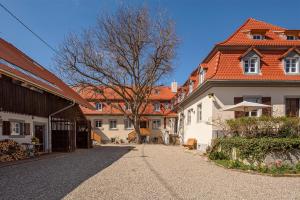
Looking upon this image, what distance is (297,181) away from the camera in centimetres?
894

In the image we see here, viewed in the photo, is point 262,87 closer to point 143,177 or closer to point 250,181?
point 250,181

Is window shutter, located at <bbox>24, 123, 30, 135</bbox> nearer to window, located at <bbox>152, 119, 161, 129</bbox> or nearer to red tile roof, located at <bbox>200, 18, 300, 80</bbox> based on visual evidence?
red tile roof, located at <bbox>200, 18, 300, 80</bbox>

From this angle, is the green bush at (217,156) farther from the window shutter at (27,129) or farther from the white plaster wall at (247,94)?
the window shutter at (27,129)

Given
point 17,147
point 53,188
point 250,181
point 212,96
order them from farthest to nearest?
point 212,96 → point 17,147 → point 250,181 → point 53,188

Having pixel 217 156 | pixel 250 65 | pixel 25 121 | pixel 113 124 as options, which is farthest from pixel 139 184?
pixel 113 124

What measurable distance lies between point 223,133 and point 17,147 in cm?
1092

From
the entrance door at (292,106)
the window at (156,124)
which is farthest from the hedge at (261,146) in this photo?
the window at (156,124)

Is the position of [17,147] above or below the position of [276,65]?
below

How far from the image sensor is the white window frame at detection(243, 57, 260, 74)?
58.7 feet

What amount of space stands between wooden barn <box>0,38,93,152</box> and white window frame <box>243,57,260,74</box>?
11.7 metres

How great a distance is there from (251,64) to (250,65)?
0.38ft

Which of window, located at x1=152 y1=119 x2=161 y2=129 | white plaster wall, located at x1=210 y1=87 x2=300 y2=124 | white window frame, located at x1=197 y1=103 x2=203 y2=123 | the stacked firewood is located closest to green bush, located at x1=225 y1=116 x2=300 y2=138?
white plaster wall, located at x1=210 y1=87 x2=300 y2=124

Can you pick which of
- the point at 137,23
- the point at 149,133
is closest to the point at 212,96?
the point at 137,23

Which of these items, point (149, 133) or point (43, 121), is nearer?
point (43, 121)
